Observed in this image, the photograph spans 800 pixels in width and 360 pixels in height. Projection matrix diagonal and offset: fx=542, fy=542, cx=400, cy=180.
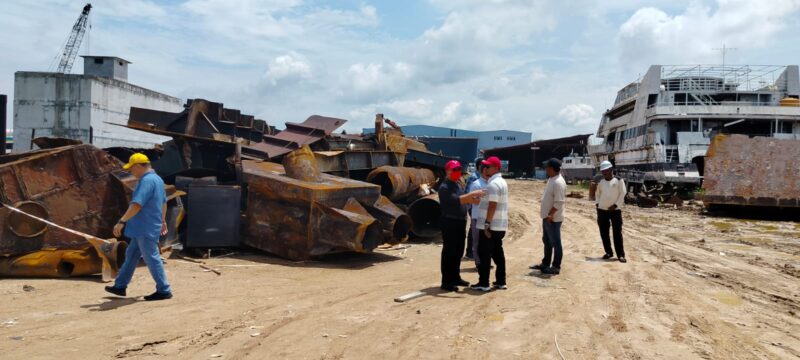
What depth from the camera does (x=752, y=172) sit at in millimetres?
14758

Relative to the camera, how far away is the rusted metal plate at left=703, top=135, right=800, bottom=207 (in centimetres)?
1438

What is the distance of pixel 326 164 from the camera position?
37.1ft

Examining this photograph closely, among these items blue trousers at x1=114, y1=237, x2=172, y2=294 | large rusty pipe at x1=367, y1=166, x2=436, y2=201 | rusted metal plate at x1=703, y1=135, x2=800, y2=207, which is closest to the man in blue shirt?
blue trousers at x1=114, y1=237, x2=172, y2=294

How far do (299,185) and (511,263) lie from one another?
3.38 meters

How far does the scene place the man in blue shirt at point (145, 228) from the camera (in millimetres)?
5348

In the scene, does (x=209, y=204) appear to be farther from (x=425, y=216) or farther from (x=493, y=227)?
(x=493, y=227)

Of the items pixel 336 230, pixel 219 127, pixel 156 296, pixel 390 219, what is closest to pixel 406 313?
pixel 156 296

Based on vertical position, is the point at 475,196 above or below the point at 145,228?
above

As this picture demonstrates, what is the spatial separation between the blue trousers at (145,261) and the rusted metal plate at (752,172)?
14.5m

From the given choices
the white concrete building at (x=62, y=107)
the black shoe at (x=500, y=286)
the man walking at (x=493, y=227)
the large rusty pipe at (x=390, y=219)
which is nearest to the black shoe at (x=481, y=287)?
the man walking at (x=493, y=227)

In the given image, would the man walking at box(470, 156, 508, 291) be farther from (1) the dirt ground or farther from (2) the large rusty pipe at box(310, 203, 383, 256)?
(2) the large rusty pipe at box(310, 203, 383, 256)

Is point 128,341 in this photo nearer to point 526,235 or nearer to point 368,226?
point 368,226

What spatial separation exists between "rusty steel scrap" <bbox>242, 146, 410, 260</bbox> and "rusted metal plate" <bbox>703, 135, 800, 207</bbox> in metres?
10.7

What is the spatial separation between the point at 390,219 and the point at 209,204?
2809 millimetres
